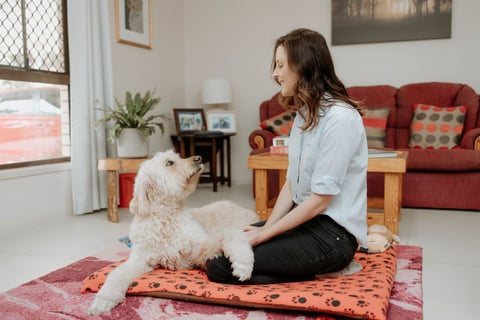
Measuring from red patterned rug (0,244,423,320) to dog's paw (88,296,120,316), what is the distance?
0.07ft

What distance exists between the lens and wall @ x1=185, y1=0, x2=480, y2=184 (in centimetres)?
479

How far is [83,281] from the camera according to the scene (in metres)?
2.08

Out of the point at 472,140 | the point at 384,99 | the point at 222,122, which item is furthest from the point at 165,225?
the point at 222,122

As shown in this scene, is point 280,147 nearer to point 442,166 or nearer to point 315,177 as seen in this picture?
point 442,166

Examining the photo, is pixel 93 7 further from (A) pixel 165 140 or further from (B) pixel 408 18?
(B) pixel 408 18

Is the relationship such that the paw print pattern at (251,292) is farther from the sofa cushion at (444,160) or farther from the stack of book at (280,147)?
the sofa cushion at (444,160)

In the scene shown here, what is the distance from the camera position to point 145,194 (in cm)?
194

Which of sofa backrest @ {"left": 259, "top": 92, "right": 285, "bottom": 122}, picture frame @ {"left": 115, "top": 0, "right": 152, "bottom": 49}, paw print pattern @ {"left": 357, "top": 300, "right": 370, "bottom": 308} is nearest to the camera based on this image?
paw print pattern @ {"left": 357, "top": 300, "right": 370, "bottom": 308}

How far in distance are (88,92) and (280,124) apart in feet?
6.29

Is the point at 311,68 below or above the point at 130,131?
above

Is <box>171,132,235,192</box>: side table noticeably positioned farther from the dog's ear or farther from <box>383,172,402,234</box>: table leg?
the dog's ear

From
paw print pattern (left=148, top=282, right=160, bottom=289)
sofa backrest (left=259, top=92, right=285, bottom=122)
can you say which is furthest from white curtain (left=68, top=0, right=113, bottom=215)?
paw print pattern (left=148, top=282, right=160, bottom=289)

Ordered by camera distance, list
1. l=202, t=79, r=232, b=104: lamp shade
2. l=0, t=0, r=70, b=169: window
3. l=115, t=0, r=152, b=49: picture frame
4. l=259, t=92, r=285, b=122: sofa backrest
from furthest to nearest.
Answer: l=202, t=79, r=232, b=104: lamp shade, l=259, t=92, r=285, b=122: sofa backrest, l=115, t=0, r=152, b=49: picture frame, l=0, t=0, r=70, b=169: window

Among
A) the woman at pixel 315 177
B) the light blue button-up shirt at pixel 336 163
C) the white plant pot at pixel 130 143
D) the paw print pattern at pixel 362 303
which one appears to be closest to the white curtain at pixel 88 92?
the white plant pot at pixel 130 143
